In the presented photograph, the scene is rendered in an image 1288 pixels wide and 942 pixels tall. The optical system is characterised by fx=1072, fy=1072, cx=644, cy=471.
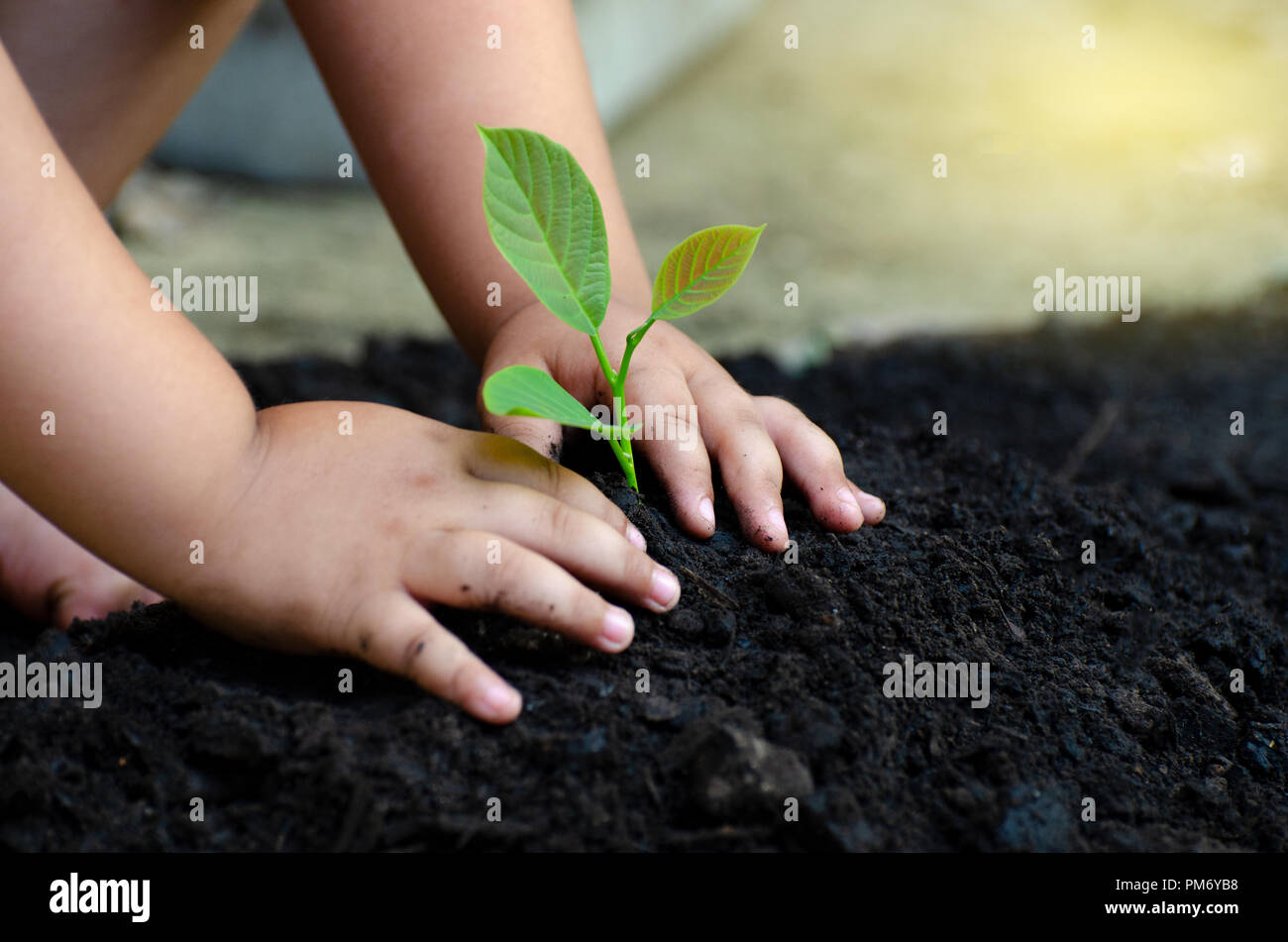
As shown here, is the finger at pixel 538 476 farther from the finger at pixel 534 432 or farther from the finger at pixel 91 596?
the finger at pixel 91 596

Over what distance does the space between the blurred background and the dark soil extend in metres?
1.01

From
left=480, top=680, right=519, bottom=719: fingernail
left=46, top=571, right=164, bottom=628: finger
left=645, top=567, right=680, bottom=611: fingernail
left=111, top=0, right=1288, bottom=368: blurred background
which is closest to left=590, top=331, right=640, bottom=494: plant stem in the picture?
left=645, top=567, right=680, bottom=611: fingernail

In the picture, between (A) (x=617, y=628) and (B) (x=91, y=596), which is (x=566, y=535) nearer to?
(A) (x=617, y=628)

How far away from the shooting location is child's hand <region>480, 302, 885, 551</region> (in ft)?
3.11

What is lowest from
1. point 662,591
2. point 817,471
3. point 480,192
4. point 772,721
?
point 772,721

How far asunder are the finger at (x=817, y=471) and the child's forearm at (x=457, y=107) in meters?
0.22

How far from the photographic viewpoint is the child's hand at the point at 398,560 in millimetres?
771

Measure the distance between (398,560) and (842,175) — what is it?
2686 mm

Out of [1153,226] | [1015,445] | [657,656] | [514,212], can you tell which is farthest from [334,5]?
[1153,226]

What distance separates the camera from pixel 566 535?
0.82 meters

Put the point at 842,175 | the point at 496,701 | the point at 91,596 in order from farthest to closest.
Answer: the point at 842,175 → the point at 91,596 → the point at 496,701

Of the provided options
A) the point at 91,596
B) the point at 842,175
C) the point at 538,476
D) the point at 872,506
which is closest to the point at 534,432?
the point at 538,476

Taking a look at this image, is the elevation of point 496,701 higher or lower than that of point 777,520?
lower
